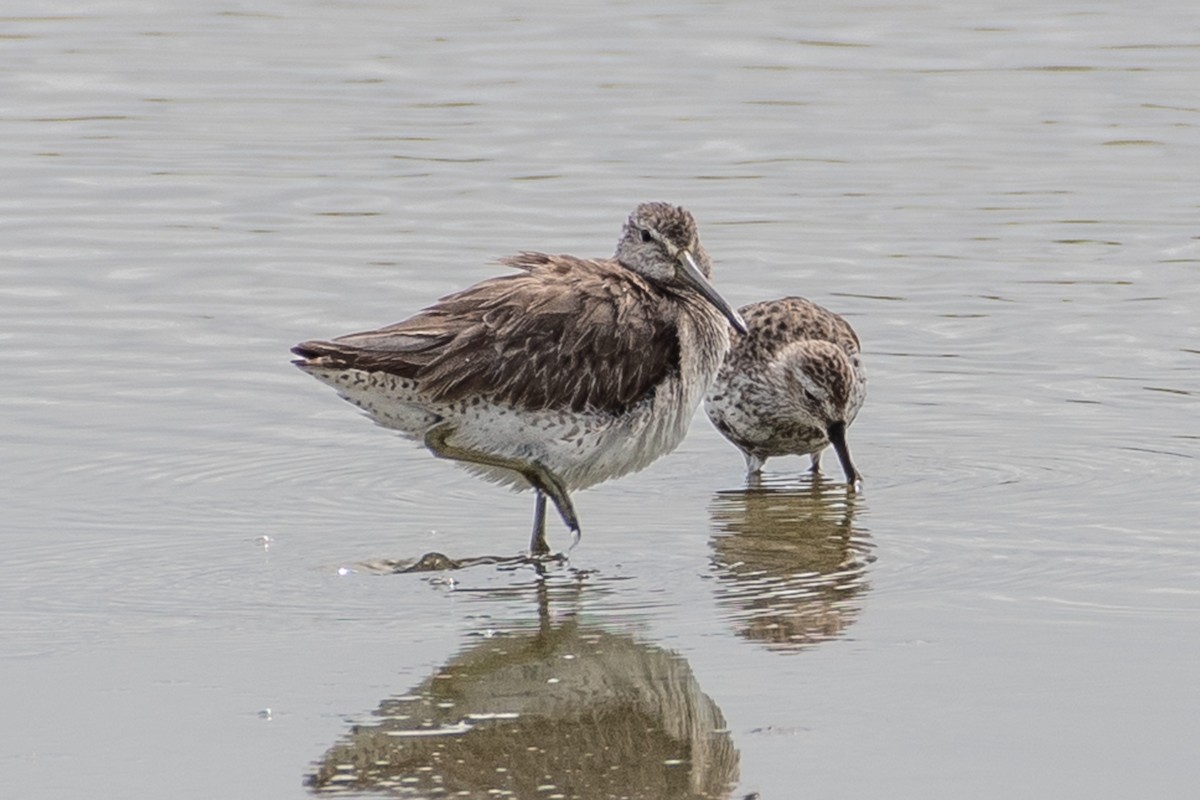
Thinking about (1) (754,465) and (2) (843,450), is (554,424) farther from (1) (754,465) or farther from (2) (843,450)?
(1) (754,465)

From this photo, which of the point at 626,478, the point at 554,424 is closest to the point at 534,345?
the point at 554,424

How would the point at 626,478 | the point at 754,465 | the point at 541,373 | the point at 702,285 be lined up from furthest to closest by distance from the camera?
the point at 754,465 → the point at 626,478 → the point at 702,285 → the point at 541,373

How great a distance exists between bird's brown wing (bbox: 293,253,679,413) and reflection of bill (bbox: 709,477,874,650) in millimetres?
749

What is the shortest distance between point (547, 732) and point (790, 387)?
397cm

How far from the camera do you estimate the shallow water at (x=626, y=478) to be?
5883mm

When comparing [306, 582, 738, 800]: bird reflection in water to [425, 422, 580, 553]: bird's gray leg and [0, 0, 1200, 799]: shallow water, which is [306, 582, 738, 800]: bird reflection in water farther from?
[425, 422, 580, 553]: bird's gray leg

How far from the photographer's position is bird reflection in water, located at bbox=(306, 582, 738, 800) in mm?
5445

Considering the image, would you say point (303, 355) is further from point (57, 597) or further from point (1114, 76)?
point (1114, 76)

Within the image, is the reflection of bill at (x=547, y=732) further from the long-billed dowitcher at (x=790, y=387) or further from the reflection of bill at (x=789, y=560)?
the long-billed dowitcher at (x=790, y=387)

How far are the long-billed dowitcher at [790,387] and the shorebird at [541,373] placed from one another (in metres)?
1.28

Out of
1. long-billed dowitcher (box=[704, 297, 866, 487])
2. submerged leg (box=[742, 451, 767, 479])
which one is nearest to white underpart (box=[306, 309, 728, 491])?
long-billed dowitcher (box=[704, 297, 866, 487])

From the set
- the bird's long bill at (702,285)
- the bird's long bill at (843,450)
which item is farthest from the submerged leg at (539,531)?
the bird's long bill at (843,450)

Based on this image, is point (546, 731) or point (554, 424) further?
point (554, 424)

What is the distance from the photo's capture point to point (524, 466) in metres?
7.91
